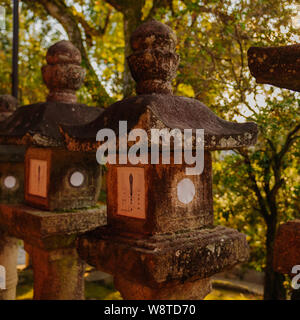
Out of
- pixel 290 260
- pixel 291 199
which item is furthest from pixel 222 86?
pixel 290 260

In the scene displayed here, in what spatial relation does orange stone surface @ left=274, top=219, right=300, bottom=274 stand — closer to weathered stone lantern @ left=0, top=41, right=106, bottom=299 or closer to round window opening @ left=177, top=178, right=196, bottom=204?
round window opening @ left=177, top=178, right=196, bottom=204

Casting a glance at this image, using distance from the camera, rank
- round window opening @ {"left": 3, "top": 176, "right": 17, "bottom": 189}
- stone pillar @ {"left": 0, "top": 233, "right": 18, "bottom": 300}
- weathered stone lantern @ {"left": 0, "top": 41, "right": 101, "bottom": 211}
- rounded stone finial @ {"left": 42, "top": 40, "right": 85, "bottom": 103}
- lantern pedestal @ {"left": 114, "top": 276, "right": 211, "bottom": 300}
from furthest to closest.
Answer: round window opening @ {"left": 3, "top": 176, "right": 17, "bottom": 189} < stone pillar @ {"left": 0, "top": 233, "right": 18, "bottom": 300} < rounded stone finial @ {"left": 42, "top": 40, "right": 85, "bottom": 103} < weathered stone lantern @ {"left": 0, "top": 41, "right": 101, "bottom": 211} < lantern pedestal @ {"left": 114, "top": 276, "right": 211, "bottom": 300}

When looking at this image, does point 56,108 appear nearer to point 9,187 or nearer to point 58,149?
point 58,149

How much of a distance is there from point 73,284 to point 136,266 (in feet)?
6.16

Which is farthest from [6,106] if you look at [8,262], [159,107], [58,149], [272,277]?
[272,277]

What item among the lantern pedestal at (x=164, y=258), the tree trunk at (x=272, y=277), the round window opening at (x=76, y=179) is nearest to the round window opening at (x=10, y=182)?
the round window opening at (x=76, y=179)

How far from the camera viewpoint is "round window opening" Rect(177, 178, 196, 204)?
303 centimetres

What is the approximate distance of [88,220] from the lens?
13.4 feet

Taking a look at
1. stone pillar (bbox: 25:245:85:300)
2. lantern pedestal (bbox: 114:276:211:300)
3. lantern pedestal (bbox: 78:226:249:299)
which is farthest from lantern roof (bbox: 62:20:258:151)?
stone pillar (bbox: 25:245:85:300)

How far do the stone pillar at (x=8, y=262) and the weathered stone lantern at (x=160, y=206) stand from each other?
2307 mm

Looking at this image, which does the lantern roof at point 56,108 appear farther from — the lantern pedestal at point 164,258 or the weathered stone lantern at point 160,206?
the lantern pedestal at point 164,258

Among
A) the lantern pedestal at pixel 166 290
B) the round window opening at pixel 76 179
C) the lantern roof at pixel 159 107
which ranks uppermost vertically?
the lantern roof at pixel 159 107

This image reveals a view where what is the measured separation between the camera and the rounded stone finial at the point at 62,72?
13.8 ft

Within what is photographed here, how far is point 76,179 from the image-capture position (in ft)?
13.9
